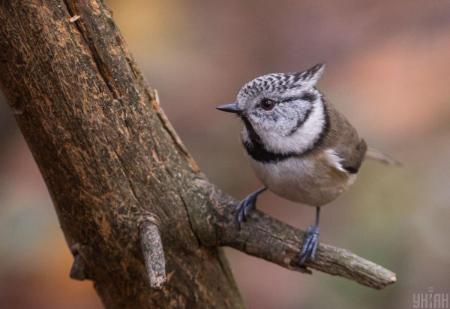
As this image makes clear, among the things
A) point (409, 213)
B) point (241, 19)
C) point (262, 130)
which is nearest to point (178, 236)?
point (262, 130)

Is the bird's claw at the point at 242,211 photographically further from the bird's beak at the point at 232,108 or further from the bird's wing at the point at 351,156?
the bird's wing at the point at 351,156

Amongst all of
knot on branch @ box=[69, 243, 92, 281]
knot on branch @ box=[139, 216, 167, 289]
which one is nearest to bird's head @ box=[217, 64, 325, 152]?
knot on branch @ box=[139, 216, 167, 289]

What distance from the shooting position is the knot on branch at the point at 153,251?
2473mm

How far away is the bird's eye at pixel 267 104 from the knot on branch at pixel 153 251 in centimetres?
83

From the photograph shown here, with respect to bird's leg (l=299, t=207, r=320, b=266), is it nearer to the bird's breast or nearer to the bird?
the bird

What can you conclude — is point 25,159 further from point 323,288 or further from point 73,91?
point 73,91

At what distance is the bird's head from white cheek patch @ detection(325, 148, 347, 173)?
109mm

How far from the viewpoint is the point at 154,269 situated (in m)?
2.51

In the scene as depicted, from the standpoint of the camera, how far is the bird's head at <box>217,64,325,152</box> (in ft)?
10.7

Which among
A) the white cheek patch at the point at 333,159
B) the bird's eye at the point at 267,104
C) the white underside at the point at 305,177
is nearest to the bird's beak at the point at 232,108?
the bird's eye at the point at 267,104

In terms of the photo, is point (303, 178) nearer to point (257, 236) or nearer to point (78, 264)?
point (257, 236)

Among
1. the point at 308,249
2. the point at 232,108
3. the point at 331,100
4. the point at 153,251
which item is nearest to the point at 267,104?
the point at 232,108

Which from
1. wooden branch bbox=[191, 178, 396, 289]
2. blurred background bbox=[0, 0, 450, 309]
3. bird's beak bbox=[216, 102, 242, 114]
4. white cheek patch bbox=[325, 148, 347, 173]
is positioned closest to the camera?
wooden branch bbox=[191, 178, 396, 289]

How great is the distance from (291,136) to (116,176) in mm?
962
